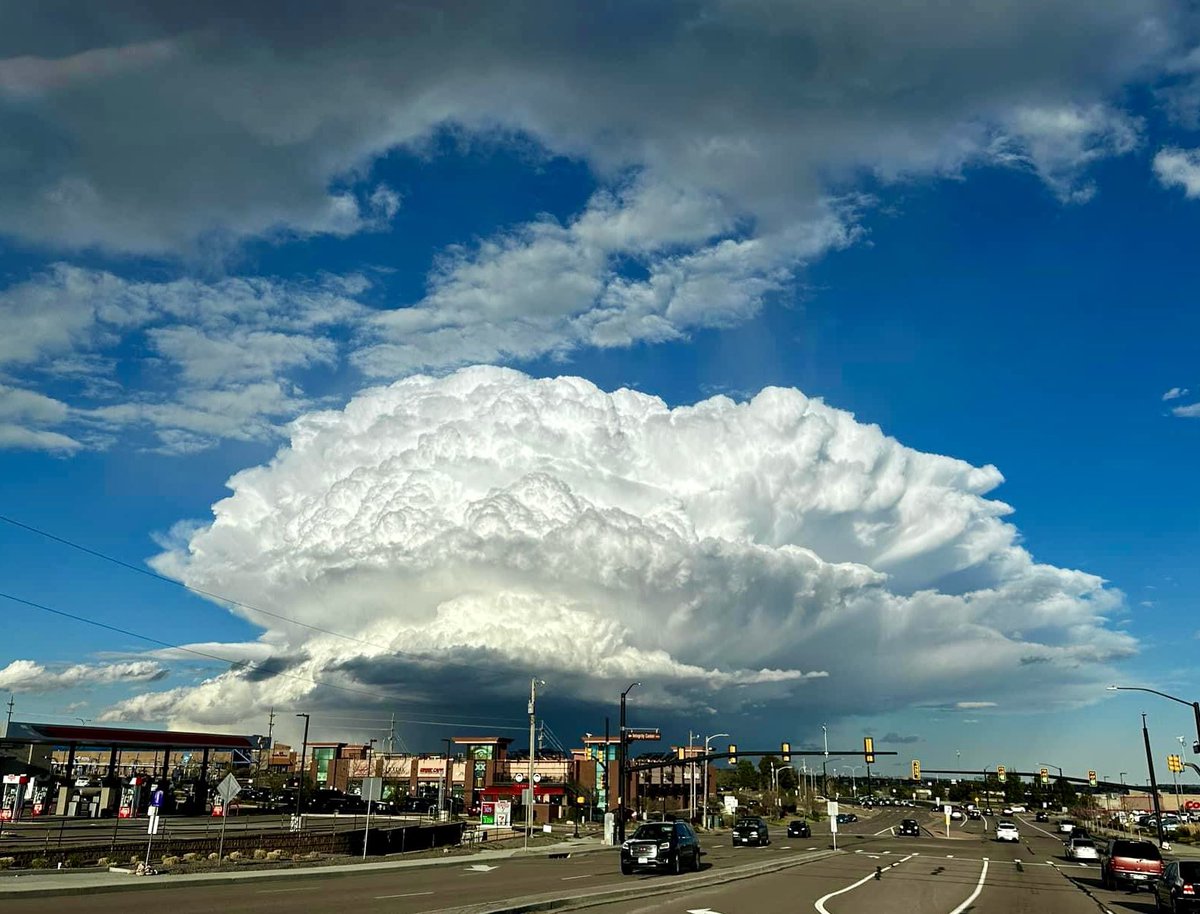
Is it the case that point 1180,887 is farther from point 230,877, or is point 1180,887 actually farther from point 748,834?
point 748,834

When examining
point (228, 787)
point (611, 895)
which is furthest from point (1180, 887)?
point (228, 787)

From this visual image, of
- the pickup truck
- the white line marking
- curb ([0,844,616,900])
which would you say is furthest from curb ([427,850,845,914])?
the pickup truck

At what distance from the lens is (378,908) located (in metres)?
22.1

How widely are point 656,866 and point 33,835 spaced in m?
33.8

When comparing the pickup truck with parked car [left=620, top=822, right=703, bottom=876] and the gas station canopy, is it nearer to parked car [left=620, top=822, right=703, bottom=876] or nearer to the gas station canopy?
parked car [left=620, top=822, right=703, bottom=876]

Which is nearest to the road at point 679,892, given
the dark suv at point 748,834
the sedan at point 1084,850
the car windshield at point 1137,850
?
the car windshield at point 1137,850

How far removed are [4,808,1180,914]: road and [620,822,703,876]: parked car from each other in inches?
33.8

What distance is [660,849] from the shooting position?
112 feet

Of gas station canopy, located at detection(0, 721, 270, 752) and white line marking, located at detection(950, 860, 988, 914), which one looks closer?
white line marking, located at detection(950, 860, 988, 914)

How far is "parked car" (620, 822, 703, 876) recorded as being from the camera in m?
33.9

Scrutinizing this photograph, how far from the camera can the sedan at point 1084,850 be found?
185 ft

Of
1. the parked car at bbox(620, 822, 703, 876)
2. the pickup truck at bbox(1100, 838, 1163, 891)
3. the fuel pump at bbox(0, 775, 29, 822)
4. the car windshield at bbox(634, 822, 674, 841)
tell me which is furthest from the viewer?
the fuel pump at bbox(0, 775, 29, 822)

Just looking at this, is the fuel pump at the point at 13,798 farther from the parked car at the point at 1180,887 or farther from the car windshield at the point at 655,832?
the parked car at the point at 1180,887

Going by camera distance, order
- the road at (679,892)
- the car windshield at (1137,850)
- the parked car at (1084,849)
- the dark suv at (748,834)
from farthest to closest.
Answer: the dark suv at (748,834) → the parked car at (1084,849) → the car windshield at (1137,850) → the road at (679,892)
